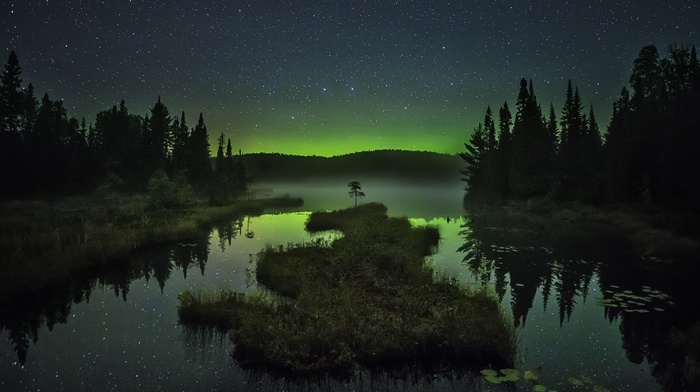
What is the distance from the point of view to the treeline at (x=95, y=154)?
60.3 m

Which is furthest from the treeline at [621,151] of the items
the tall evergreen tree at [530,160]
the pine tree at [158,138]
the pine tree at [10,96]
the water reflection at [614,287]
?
the pine tree at [10,96]

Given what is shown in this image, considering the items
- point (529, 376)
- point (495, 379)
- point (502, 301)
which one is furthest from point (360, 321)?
point (502, 301)

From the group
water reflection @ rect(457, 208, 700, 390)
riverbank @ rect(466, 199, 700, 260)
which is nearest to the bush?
water reflection @ rect(457, 208, 700, 390)

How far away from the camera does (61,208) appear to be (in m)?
49.7

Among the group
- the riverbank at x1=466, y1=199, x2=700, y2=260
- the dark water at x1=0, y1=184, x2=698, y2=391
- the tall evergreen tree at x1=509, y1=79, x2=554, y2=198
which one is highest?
the tall evergreen tree at x1=509, y1=79, x2=554, y2=198

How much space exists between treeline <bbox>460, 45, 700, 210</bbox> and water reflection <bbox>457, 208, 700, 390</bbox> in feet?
40.8

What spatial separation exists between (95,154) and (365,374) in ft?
272

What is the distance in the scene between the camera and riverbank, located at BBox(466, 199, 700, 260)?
2928cm

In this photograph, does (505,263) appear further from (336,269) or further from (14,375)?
(14,375)

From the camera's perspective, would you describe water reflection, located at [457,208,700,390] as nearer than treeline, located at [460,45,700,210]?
Yes

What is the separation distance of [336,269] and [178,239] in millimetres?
21113

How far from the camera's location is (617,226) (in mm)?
40062

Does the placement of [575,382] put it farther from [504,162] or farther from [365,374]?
[504,162]

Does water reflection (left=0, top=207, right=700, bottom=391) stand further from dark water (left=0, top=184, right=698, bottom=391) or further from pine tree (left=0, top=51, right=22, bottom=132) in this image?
pine tree (left=0, top=51, right=22, bottom=132)
